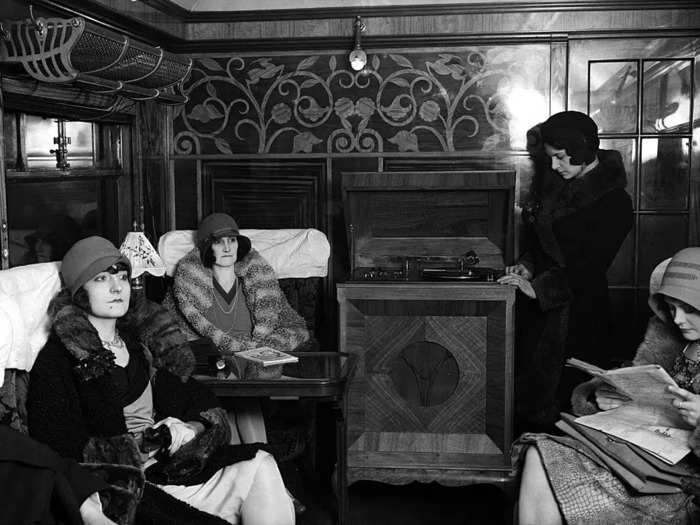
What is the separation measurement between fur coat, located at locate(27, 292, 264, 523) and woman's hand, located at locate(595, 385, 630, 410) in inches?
45.8

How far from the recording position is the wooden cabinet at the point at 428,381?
391 centimetres

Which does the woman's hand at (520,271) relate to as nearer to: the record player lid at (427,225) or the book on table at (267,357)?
the record player lid at (427,225)

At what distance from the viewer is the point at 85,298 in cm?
290

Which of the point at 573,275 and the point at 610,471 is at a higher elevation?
the point at 573,275

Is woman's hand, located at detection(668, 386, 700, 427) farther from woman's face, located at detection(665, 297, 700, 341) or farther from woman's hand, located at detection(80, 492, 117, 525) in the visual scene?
woman's hand, located at detection(80, 492, 117, 525)

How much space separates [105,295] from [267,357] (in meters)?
0.78

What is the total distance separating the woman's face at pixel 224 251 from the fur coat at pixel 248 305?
0.22 ft

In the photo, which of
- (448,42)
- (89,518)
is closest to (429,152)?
(448,42)

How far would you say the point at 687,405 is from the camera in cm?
265

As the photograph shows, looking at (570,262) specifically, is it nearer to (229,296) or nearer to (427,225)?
(427,225)

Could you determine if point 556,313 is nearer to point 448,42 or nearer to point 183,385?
point 448,42

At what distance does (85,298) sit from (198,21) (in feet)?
8.26

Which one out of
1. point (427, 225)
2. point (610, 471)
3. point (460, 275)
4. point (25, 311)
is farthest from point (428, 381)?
point (25, 311)

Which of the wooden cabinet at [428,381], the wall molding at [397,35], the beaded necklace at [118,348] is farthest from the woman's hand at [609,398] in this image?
the wall molding at [397,35]
